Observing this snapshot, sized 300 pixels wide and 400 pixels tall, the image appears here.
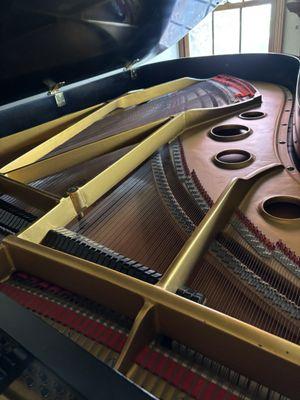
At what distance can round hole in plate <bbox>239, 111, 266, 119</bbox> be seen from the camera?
2.80 metres

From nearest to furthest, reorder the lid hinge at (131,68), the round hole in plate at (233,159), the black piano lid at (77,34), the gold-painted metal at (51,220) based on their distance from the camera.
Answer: the gold-painted metal at (51,220)
the round hole in plate at (233,159)
the black piano lid at (77,34)
the lid hinge at (131,68)

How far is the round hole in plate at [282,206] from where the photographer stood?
1682 millimetres

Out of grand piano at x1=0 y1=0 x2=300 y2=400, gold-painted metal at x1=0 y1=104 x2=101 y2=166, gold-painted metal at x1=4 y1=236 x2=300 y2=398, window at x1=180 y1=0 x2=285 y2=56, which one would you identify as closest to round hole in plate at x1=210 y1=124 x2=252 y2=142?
grand piano at x1=0 y1=0 x2=300 y2=400

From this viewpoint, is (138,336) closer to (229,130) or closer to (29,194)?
(29,194)

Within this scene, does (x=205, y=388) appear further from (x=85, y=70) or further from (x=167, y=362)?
(x=85, y=70)

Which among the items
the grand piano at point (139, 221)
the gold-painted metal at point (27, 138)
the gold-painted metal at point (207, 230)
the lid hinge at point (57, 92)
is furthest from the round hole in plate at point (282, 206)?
the lid hinge at point (57, 92)

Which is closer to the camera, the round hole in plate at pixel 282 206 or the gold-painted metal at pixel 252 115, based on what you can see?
the round hole in plate at pixel 282 206

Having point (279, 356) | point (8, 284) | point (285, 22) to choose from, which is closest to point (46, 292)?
point (8, 284)

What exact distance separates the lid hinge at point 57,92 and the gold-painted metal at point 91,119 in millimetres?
390

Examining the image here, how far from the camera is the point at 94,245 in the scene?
1.38 m

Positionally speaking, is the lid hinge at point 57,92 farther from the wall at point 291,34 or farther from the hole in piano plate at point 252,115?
the wall at point 291,34

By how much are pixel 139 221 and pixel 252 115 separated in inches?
67.1

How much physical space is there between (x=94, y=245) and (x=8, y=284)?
1.16ft

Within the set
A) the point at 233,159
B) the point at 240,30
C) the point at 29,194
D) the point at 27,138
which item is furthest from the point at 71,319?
the point at 240,30
